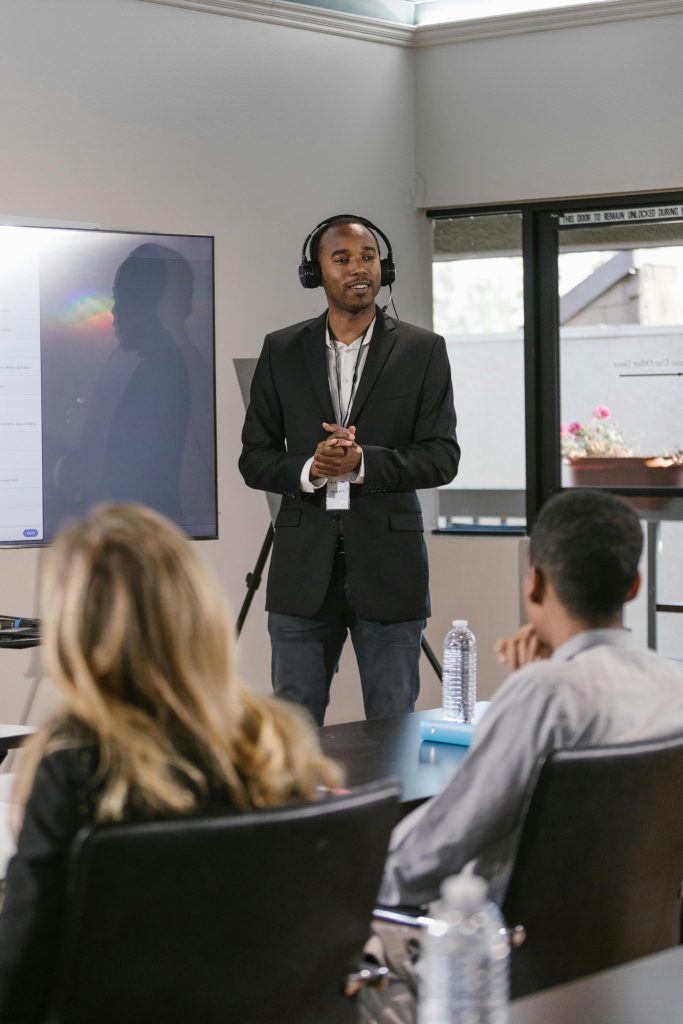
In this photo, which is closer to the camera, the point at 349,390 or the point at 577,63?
the point at 349,390

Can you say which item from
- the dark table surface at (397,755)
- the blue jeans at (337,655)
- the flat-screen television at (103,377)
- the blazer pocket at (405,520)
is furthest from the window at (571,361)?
the dark table surface at (397,755)

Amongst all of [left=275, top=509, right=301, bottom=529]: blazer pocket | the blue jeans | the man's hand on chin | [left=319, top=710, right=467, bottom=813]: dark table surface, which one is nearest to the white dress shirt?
[left=275, top=509, right=301, bottom=529]: blazer pocket

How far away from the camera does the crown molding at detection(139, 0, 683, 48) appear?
4891mm

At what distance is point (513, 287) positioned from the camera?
5371 mm

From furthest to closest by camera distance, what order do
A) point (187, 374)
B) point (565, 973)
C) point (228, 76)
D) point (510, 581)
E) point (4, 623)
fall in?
point (510, 581) → point (228, 76) → point (187, 374) → point (4, 623) → point (565, 973)

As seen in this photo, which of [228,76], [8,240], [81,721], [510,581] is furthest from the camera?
[510,581]

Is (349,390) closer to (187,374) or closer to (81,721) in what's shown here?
(187,374)

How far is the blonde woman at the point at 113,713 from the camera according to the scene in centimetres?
125

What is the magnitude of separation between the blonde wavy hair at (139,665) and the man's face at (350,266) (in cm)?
237

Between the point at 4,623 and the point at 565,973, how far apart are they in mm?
2260

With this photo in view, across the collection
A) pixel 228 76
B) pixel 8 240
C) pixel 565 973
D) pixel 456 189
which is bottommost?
pixel 565 973

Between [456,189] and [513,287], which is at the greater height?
[456,189]

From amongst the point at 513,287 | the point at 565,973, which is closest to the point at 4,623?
the point at 565,973

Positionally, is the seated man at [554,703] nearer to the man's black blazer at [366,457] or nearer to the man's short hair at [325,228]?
the man's black blazer at [366,457]
